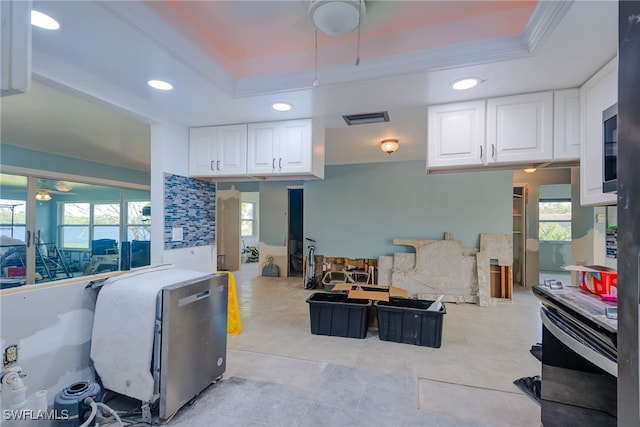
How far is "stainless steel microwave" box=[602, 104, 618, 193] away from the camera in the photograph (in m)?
1.50

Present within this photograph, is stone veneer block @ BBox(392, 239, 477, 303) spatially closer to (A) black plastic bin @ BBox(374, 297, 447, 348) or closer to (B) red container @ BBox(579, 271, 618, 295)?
(A) black plastic bin @ BBox(374, 297, 447, 348)

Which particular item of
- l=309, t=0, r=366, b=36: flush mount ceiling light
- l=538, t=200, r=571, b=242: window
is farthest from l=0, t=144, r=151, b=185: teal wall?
l=538, t=200, r=571, b=242: window

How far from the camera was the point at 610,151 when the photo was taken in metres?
1.54

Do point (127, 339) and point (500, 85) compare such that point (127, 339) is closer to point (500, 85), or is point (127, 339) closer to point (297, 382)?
point (297, 382)

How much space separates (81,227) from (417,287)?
6.60 metres

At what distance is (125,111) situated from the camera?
252 cm

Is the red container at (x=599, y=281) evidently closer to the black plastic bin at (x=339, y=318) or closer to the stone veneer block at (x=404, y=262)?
the black plastic bin at (x=339, y=318)

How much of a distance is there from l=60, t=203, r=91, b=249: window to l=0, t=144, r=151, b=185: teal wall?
673mm

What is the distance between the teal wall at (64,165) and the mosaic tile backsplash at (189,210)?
3713 millimetres

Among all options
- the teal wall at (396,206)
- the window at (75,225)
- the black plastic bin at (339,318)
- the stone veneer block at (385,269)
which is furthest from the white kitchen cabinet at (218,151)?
the window at (75,225)

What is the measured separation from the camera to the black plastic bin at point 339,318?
343 cm

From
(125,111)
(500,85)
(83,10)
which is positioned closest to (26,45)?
(83,10)

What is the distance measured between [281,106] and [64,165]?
5.32 metres

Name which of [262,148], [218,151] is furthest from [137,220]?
[262,148]
